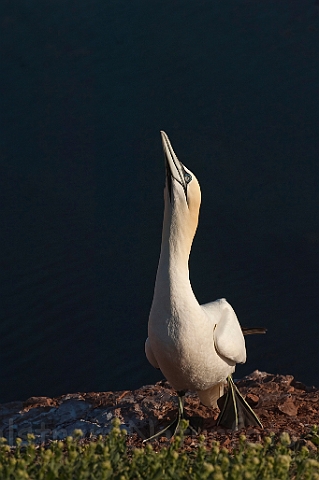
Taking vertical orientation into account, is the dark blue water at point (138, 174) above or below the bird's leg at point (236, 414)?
above

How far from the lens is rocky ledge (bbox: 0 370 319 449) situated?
15.6ft

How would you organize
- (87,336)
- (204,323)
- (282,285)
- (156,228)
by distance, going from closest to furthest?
(204,323) < (87,336) < (282,285) < (156,228)

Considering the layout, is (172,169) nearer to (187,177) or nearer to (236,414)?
(187,177)

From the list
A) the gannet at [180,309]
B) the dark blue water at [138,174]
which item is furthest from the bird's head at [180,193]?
the dark blue water at [138,174]

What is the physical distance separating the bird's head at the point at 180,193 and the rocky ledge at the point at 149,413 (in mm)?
1323

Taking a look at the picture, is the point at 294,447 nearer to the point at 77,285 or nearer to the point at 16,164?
the point at 77,285

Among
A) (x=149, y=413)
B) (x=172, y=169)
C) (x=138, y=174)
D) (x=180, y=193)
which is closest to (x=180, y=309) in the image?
(x=180, y=193)

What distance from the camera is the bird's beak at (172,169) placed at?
4.21 m

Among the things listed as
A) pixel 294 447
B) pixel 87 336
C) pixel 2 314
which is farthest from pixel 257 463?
pixel 2 314

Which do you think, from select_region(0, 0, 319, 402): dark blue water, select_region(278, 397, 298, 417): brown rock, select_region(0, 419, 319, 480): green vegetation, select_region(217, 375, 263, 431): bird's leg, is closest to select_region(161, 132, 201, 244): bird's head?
select_region(217, 375, 263, 431): bird's leg

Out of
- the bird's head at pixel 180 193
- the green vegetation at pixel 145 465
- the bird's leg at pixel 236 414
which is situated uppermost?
the bird's head at pixel 180 193

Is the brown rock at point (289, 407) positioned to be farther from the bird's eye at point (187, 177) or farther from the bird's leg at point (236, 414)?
the bird's eye at point (187, 177)

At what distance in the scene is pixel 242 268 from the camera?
8.47 metres

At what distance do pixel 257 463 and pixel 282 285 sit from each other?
5.70 m
